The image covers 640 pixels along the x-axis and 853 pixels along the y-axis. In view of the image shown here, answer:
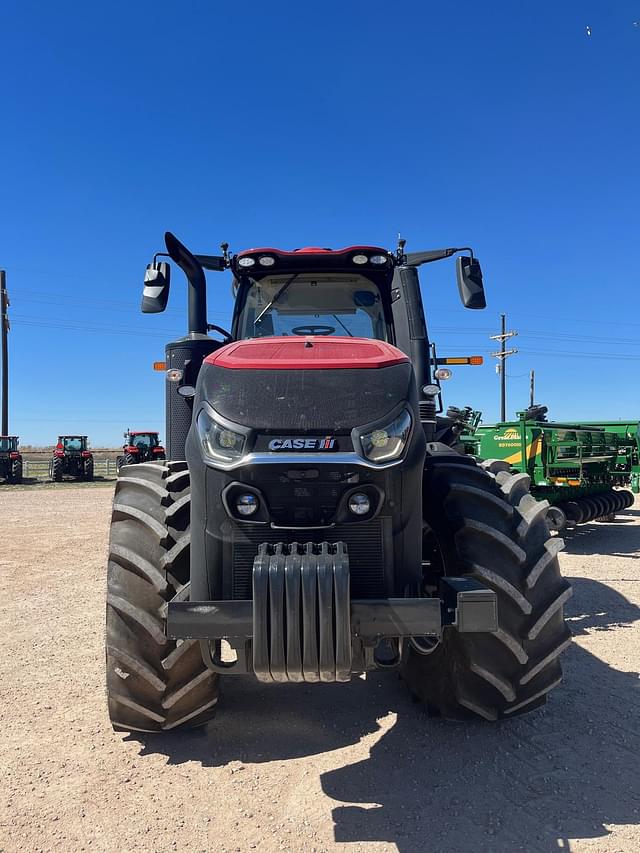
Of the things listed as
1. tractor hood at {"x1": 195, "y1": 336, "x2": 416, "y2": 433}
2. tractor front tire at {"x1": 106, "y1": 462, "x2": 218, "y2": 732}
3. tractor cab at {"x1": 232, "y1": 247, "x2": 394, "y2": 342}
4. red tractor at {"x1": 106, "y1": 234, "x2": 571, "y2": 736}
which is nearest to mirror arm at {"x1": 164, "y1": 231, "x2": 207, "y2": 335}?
tractor cab at {"x1": 232, "y1": 247, "x2": 394, "y2": 342}

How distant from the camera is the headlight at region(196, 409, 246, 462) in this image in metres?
2.62

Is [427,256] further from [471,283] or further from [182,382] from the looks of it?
[182,382]

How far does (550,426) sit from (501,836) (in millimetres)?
8564

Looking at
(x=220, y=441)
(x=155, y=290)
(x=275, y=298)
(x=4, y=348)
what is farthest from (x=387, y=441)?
(x=4, y=348)

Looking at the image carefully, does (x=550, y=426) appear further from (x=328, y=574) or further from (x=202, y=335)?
(x=328, y=574)

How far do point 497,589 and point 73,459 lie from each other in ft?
87.1

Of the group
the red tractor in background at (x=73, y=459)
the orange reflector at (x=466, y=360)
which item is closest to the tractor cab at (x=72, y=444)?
the red tractor in background at (x=73, y=459)

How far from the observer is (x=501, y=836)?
2.49 metres

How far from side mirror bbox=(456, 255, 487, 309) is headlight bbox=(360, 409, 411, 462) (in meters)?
1.69

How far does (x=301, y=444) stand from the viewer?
260 cm

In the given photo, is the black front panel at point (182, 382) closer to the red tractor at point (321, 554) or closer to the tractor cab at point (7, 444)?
the red tractor at point (321, 554)

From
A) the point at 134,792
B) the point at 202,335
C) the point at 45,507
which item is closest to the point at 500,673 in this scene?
the point at 134,792

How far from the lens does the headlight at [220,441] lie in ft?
8.61

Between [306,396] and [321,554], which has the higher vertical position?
[306,396]
